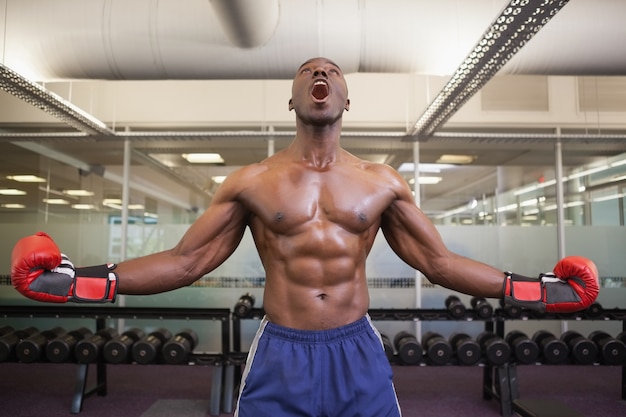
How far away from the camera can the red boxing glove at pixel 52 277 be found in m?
1.30

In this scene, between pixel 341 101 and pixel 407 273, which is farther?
pixel 407 273

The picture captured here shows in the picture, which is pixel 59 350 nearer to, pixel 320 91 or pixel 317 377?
pixel 317 377

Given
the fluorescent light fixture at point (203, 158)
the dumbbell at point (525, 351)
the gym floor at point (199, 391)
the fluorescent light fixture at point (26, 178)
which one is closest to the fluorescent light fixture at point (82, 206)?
→ the fluorescent light fixture at point (26, 178)

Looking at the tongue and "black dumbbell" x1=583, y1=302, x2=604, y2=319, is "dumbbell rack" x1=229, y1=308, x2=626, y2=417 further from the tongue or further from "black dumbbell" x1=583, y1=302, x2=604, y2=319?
the tongue

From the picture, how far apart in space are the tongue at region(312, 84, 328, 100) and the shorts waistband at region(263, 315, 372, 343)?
726mm

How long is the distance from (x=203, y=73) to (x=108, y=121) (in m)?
2.41

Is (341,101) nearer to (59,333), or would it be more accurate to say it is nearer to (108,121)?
(59,333)

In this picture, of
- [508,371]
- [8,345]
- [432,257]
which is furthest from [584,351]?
[8,345]

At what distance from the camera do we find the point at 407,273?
5.16 metres

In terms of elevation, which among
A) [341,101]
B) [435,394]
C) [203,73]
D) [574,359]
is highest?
[203,73]

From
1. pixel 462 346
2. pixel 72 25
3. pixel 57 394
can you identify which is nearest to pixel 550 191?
pixel 462 346

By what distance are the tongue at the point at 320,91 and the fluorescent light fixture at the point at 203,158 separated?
408 cm

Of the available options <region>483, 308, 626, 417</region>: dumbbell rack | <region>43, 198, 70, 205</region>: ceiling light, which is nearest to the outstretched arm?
<region>483, 308, 626, 417</region>: dumbbell rack

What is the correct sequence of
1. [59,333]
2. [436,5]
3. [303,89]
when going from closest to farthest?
[303,89], [436,5], [59,333]
